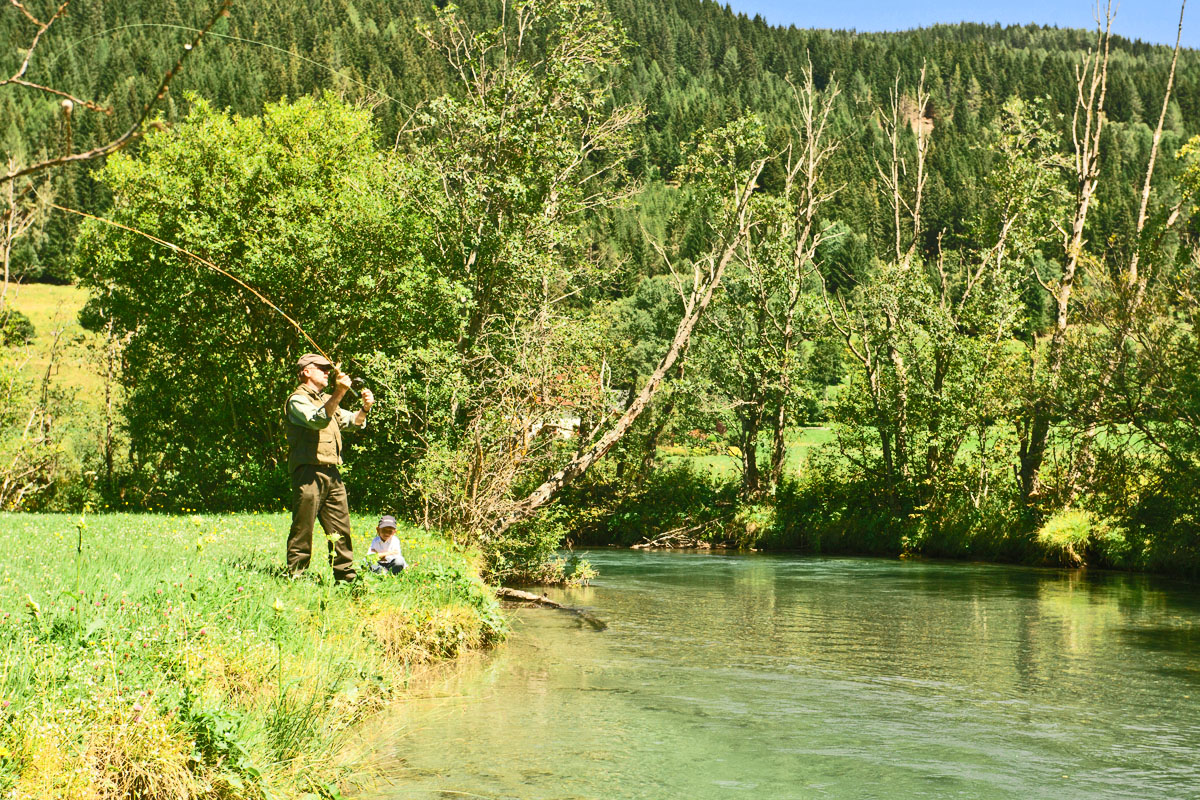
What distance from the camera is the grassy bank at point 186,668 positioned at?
5.82 metres

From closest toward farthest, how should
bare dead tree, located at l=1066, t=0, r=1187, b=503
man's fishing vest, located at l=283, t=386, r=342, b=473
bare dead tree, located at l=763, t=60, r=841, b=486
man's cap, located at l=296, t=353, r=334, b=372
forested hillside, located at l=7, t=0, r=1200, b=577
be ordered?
man's fishing vest, located at l=283, t=386, r=342, b=473 → man's cap, located at l=296, t=353, r=334, b=372 → forested hillside, located at l=7, t=0, r=1200, b=577 → bare dead tree, located at l=1066, t=0, r=1187, b=503 → bare dead tree, located at l=763, t=60, r=841, b=486

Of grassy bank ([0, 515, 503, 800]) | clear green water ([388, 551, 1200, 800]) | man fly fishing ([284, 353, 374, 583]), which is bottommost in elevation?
clear green water ([388, 551, 1200, 800])

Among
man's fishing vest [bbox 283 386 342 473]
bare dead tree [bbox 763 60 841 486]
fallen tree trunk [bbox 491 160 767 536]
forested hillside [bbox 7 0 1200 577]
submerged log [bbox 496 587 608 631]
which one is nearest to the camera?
man's fishing vest [bbox 283 386 342 473]

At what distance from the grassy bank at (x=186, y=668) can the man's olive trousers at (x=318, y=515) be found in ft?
0.87

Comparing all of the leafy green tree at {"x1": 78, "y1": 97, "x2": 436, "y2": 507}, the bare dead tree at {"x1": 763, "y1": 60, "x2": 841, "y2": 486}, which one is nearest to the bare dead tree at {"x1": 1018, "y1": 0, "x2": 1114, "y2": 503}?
the bare dead tree at {"x1": 763, "y1": 60, "x2": 841, "y2": 486}

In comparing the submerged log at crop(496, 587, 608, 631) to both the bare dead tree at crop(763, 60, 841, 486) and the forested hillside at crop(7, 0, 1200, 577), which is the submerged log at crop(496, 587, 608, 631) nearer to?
the forested hillside at crop(7, 0, 1200, 577)

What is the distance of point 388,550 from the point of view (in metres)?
12.7

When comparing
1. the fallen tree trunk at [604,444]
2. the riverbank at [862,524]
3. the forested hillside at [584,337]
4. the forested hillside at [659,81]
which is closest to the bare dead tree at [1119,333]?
the forested hillside at [584,337]

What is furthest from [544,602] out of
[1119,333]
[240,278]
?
[1119,333]

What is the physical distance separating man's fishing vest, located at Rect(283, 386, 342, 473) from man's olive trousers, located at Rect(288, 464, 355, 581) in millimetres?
126

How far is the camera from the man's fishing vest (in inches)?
406

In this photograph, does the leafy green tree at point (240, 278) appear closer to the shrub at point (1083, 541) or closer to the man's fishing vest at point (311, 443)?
the man's fishing vest at point (311, 443)

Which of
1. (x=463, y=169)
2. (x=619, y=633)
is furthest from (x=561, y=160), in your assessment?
(x=619, y=633)

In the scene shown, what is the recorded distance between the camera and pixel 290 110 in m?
31.4
